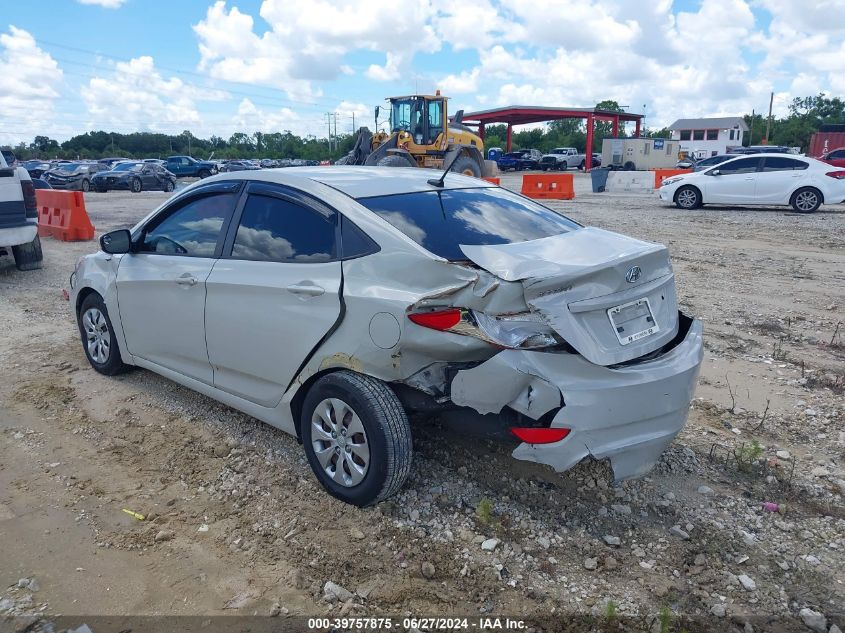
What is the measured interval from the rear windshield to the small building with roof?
79840mm

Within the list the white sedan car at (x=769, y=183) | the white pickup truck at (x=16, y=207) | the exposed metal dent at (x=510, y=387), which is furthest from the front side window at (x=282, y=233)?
the white sedan car at (x=769, y=183)

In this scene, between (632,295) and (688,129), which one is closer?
(632,295)

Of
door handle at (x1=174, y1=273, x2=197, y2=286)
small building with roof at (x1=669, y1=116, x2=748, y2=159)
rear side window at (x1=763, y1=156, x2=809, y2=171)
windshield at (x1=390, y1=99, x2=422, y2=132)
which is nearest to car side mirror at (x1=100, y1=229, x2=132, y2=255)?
door handle at (x1=174, y1=273, x2=197, y2=286)

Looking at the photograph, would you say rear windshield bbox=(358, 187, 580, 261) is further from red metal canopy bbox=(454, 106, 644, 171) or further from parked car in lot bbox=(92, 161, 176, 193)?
red metal canopy bbox=(454, 106, 644, 171)

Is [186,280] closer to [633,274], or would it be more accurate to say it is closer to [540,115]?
[633,274]

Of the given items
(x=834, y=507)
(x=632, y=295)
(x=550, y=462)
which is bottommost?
(x=834, y=507)

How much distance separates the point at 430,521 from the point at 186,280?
2.14m

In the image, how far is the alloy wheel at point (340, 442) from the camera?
3.31m

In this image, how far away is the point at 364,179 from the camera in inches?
157

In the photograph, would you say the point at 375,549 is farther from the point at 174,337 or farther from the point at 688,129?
the point at 688,129

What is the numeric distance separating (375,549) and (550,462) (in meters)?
0.92

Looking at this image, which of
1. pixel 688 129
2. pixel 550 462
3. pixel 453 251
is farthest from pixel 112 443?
pixel 688 129

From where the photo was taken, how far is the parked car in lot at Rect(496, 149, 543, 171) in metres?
51.9

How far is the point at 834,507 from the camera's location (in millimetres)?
3445
